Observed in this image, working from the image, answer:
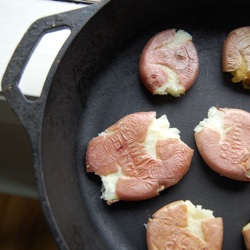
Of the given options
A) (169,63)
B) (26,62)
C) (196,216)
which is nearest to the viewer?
(26,62)

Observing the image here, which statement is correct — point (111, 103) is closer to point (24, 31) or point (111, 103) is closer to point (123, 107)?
point (123, 107)

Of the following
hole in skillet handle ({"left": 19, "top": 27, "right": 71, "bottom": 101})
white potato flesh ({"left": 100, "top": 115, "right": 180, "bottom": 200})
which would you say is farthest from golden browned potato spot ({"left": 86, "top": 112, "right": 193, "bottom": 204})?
hole in skillet handle ({"left": 19, "top": 27, "right": 71, "bottom": 101})

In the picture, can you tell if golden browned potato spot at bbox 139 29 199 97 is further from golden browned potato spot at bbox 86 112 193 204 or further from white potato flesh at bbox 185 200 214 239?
white potato flesh at bbox 185 200 214 239

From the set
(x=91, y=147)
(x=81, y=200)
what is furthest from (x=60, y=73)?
(x=81, y=200)

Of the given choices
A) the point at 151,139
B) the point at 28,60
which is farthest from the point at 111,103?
the point at 28,60

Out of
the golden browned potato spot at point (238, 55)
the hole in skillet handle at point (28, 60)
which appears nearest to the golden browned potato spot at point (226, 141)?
the golden browned potato spot at point (238, 55)

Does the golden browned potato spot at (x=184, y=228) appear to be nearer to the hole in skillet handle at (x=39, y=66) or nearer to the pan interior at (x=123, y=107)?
the pan interior at (x=123, y=107)

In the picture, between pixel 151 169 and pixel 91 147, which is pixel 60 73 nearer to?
pixel 91 147
